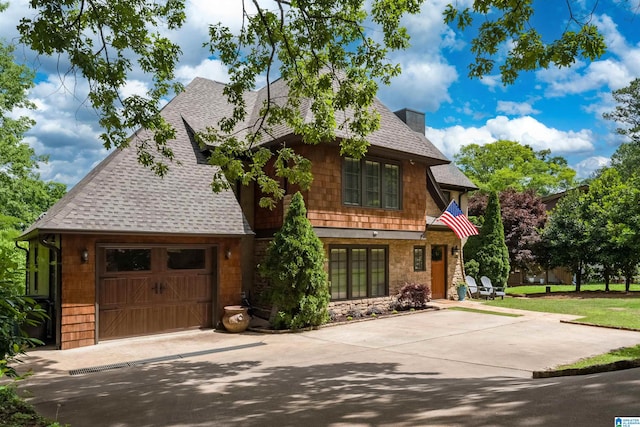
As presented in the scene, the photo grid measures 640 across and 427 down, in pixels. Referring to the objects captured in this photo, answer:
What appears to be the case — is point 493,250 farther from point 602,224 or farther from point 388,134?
point 388,134

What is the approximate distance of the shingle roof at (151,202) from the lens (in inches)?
419

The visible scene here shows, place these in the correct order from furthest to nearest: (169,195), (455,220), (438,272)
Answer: (438,272), (455,220), (169,195)

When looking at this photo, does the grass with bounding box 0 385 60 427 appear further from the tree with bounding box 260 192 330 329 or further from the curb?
the tree with bounding box 260 192 330 329

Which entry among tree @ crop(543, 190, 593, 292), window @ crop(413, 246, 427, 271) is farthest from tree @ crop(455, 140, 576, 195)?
window @ crop(413, 246, 427, 271)

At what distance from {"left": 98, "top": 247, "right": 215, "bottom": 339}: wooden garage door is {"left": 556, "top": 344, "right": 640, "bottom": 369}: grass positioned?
8.82 m

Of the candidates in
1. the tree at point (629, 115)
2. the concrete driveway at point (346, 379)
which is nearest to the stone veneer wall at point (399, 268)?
the concrete driveway at point (346, 379)

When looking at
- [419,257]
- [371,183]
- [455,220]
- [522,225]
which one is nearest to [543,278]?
[522,225]

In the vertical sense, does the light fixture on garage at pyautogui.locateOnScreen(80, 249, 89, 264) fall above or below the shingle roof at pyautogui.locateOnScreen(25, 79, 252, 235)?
below

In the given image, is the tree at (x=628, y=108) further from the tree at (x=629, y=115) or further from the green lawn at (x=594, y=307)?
the green lawn at (x=594, y=307)

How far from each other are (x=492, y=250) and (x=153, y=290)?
616 inches

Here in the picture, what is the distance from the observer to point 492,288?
781 inches

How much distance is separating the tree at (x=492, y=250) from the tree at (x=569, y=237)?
3.26m

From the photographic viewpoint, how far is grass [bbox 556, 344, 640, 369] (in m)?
8.11

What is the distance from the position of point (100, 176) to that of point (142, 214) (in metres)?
1.60
